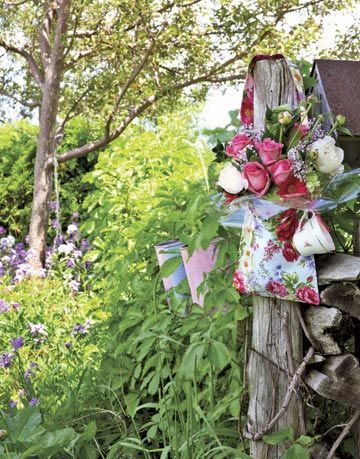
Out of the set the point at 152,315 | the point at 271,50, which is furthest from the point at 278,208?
the point at 271,50

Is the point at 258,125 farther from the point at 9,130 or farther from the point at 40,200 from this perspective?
the point at 9,130

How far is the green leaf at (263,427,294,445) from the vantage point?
2.29 m

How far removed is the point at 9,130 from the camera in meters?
9.11

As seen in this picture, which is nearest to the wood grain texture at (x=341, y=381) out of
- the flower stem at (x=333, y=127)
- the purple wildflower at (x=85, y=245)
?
the flower stem at (x=333, y=127)

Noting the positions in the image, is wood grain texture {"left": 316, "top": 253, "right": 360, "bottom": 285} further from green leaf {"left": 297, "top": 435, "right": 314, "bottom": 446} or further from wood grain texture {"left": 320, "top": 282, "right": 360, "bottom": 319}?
green leaf {"left": 297, "top": 435, "right": 314, "bottom": 446}

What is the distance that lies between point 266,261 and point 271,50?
555cm

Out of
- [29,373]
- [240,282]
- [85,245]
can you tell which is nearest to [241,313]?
[240,282]

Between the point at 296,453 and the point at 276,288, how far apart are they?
461mm

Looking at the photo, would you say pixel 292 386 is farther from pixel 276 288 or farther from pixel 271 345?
pixel 276 288

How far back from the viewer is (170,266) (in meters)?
2.99

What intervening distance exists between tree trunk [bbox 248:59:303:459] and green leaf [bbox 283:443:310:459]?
0.36 feet

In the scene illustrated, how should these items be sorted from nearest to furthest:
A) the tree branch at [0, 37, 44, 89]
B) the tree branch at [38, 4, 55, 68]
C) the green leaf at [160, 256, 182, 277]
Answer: the green leaf at [160, 256, 182, 277] < the tree branch at [0, 37, 44, 89] < the tree branch at [38, 4, 55, 68]

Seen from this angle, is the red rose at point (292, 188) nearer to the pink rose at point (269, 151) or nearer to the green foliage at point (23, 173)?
the pink rose at point (269, 151)

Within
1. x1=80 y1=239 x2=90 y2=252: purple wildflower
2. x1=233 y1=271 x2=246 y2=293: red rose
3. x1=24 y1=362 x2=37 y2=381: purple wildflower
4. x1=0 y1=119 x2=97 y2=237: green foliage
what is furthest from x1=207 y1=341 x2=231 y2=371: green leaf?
x1=0 y1=119 x2=97 y2=237: green foliage
